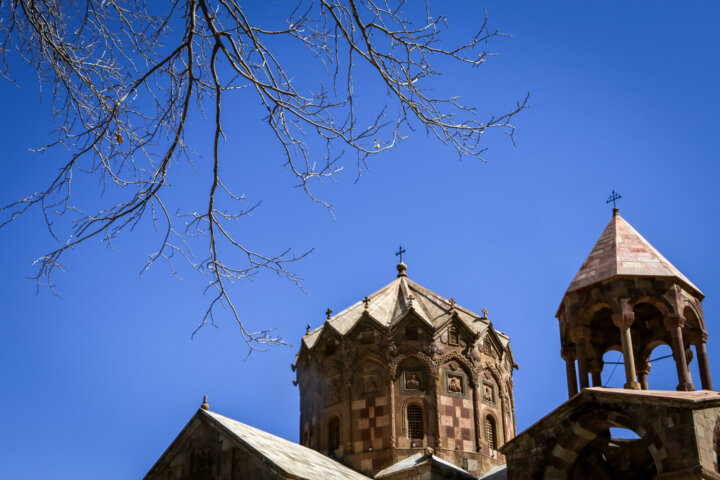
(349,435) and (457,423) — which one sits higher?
(457,423)

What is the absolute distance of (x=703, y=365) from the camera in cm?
1870

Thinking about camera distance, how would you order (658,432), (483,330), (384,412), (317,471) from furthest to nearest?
1. (483,330)
2. (384,412)
3. (317,471)
4. (658,432)

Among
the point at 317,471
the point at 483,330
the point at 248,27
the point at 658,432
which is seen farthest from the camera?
the point at 483,330

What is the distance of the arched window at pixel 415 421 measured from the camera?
75.8 feet

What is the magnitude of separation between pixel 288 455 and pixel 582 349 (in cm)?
698

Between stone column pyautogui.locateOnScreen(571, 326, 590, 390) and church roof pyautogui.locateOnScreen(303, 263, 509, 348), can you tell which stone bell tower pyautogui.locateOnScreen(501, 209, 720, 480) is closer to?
stone column pyautogui.locateOnScreen(571, 326, 590, 390)

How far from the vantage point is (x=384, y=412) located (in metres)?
23.2

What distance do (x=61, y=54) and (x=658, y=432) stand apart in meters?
12.9


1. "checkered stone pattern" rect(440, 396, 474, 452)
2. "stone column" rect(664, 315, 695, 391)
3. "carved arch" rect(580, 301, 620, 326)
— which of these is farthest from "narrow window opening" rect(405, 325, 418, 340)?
"stone column" rect(664, 315, 695, 391)

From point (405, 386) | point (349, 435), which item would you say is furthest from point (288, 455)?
point (405, 386)

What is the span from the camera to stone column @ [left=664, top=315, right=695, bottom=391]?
59.6ft

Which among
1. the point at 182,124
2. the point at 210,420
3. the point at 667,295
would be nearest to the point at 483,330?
the point at 667,295

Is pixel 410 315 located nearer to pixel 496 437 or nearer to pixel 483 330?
pixel 483 330

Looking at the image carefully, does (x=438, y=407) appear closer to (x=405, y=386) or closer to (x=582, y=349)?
(x=405, y=386)
